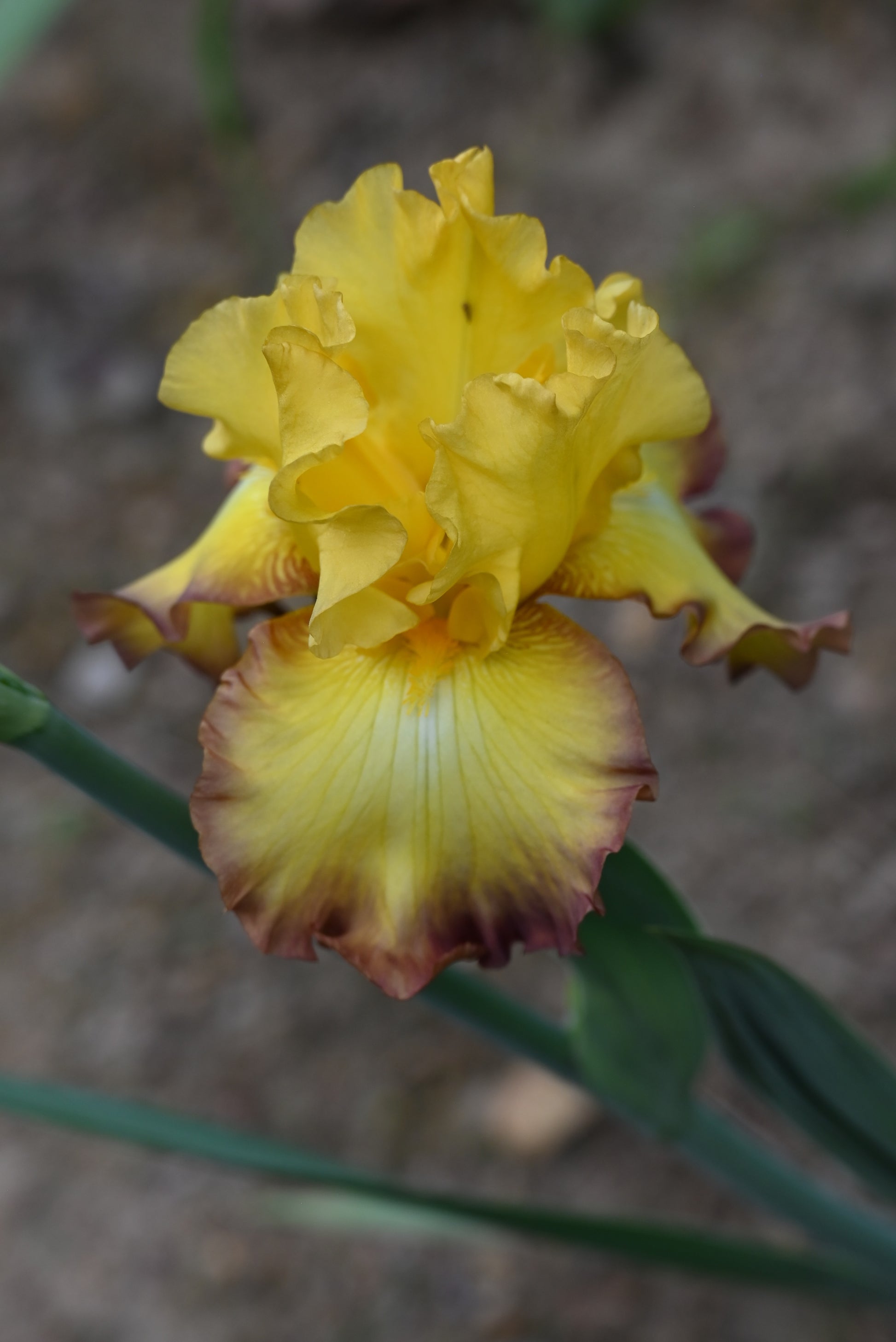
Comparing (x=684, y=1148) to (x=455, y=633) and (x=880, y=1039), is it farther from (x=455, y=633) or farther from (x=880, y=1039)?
(x=880, y=1039)

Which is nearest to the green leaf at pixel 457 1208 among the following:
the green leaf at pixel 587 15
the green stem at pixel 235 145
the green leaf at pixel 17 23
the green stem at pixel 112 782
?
the green stem at pixel 112 782

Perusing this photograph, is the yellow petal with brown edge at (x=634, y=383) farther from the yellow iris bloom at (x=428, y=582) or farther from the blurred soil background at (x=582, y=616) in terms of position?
the blurred soil background at (x=582, y=616)

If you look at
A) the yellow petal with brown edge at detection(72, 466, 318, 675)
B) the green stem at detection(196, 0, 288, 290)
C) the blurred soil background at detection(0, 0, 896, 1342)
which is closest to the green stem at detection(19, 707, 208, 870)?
the yellow petal with brown edge at detection(72, 466, 318, 675)

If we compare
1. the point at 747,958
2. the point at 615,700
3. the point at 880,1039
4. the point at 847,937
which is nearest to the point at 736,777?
the point at 847,937

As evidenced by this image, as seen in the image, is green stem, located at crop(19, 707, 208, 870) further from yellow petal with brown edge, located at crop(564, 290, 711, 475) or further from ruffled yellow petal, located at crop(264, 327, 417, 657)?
yellow petal with brown edge, located at crop(564, 290, 711, 475)

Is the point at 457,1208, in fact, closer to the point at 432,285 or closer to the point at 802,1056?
the point at 802,1056

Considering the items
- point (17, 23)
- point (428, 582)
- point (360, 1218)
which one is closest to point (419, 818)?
point (428, 582)
